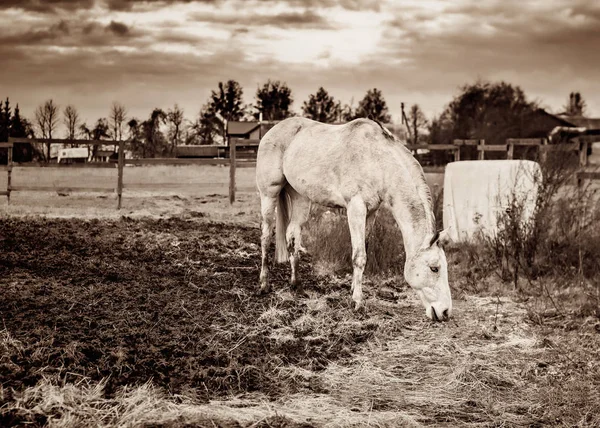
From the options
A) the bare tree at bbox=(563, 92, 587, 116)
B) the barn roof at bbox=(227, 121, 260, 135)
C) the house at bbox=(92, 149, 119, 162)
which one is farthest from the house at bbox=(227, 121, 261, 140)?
the bare tree at bbox=(563, 92, 587, 116)

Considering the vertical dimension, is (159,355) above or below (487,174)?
below

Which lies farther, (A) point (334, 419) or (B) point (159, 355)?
(B) point (159, 355)

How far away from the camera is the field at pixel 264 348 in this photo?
4051mm

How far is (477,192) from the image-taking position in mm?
11000

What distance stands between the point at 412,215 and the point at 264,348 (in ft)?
6.58

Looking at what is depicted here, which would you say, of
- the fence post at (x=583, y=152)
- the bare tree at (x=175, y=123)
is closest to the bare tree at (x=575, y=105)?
the bare tree at (x=175, y=123)

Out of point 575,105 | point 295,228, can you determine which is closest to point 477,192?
point 295,228

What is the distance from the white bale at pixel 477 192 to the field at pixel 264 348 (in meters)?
1.67

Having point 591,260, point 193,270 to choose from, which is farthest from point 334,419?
point 591,260

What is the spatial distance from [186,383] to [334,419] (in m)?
1.08

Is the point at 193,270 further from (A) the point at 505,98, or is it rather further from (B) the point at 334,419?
(A) the point at 505,98

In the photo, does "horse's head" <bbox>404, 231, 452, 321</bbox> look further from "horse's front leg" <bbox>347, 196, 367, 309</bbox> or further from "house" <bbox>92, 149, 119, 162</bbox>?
"house" <bbox>92, 149, 119, 162</bbox>

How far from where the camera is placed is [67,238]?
32.8 ft

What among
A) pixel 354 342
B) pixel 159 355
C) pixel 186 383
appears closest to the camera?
pixel 186 383
